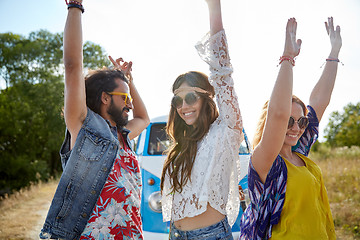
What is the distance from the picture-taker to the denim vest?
1890 millimetres

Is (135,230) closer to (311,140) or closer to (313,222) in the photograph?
(313,222)

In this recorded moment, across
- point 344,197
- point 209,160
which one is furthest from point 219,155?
point 344,197

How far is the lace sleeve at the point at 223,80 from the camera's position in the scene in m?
2.14

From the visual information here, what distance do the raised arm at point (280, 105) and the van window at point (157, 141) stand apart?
3.30m

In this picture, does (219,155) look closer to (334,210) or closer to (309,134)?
(309,134)

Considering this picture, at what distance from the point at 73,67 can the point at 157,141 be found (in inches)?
131

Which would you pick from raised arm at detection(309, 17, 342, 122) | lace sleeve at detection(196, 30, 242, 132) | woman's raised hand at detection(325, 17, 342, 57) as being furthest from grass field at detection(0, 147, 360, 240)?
lace sleeve at detection(196, 30, 242, 132)

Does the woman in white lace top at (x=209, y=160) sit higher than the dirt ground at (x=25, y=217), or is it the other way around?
the woman in white lace top at (x=209, y=160)

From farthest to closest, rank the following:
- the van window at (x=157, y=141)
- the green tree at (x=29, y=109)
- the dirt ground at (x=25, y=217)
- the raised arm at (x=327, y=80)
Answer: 1. the green tree at (x=29, y=109)
2. the dirt ground at (x=25, y=217)
3. the van window at (x=157, y=141)
4. the raised arm at (x=327, y=80)

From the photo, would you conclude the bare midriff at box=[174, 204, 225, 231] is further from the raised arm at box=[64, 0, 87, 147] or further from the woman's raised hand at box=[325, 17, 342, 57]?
the woman's raised hand at box=[325, 17, 342, 57]

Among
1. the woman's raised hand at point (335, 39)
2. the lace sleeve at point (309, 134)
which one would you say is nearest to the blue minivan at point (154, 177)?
the lace sleeve at point (309, 134)

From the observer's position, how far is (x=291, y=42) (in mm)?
1737

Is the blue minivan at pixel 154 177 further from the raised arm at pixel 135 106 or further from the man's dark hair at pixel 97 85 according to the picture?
the man's dark hair at pixel 97 85

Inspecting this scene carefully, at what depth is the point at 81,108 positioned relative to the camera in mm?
1950
